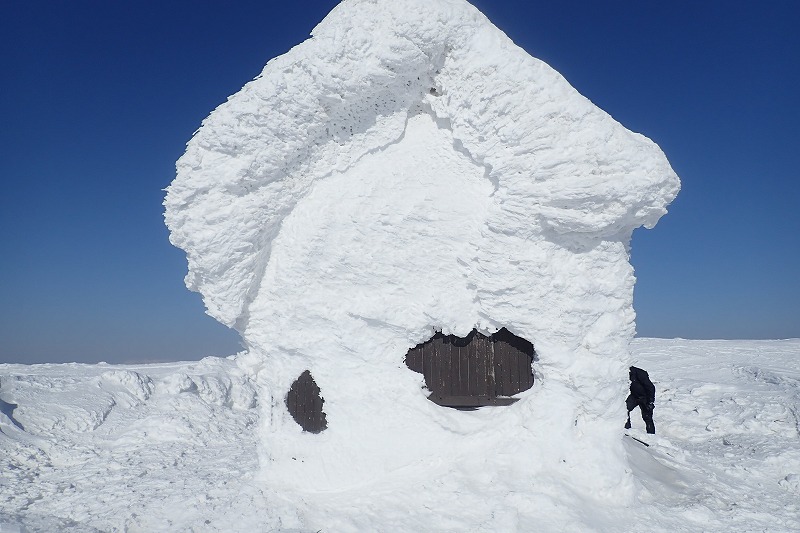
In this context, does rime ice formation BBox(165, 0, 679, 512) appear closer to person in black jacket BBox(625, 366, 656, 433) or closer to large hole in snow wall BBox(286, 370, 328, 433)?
large hole in snow wall BBox(286, 370, 328, 433)

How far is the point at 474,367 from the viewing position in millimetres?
6547

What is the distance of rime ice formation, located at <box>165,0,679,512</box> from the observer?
18.5 ft

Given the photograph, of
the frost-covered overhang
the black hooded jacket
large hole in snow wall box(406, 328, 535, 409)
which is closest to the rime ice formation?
the frost-covered overhang

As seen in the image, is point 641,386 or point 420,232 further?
point 641,386

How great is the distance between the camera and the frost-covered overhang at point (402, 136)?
18.2 feet

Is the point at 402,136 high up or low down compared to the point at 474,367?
up

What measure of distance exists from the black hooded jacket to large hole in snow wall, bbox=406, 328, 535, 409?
11.5ft

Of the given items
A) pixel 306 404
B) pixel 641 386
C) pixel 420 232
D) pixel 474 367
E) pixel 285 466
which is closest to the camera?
pixel 420 232

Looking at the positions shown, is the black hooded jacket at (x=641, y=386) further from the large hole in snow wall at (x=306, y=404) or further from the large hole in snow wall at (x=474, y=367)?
the large hole in snow wall at (x=306, y=404)

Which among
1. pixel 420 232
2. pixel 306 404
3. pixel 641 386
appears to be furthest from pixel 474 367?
pixel 641 386

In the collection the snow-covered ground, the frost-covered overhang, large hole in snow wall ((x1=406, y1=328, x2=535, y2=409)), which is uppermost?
the frost-covered overhang

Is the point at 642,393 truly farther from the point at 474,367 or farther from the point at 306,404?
the point at 306,404

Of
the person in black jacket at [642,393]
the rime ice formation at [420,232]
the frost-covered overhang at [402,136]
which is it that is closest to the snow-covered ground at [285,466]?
the rime ice formation at [420,232]

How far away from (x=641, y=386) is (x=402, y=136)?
605cm
